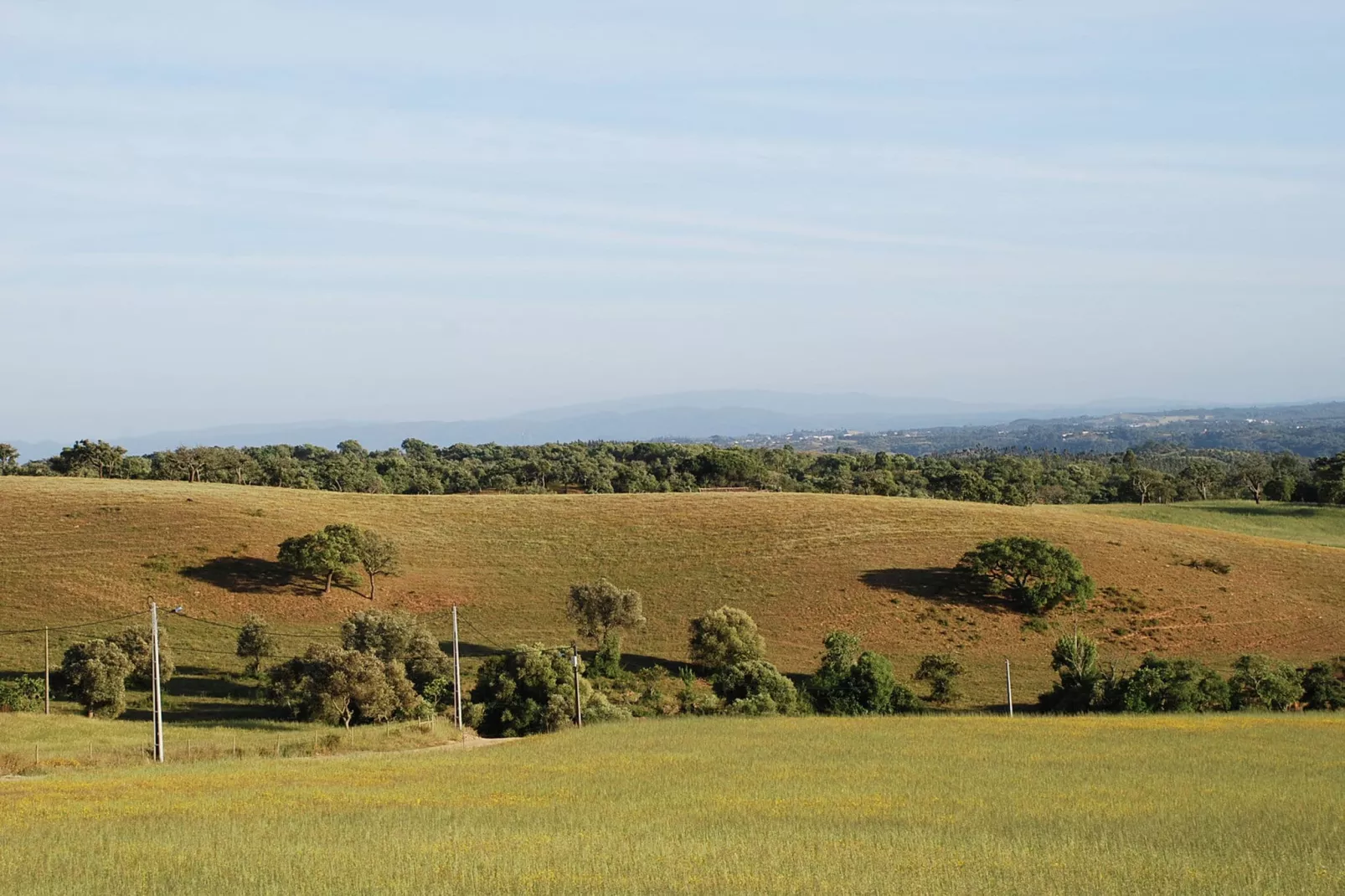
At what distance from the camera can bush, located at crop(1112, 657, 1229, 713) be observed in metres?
47.5

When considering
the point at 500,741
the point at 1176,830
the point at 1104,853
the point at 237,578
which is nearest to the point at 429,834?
the point at 1104,853

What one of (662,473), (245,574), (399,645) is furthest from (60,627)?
(662,473)

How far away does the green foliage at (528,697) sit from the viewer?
45688mm

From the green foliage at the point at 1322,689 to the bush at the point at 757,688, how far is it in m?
21.9

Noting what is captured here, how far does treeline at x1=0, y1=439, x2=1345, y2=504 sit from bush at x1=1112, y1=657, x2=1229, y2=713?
68.4 meters

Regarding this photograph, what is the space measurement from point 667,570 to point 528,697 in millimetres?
26715

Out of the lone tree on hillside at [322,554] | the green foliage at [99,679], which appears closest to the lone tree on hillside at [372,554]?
the lone tree on hillside at [322,554]

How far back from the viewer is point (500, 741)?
43.1 metres

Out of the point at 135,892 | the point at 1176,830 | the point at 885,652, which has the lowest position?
the point at 885,652

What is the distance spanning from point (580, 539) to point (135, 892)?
63.2m

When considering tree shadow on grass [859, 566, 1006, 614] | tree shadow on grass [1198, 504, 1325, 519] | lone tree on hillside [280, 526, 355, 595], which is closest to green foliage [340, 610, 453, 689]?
lone tree on hillside [280, 526, 355, 595]

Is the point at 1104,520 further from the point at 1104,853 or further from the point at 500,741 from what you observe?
the point at 1104,853

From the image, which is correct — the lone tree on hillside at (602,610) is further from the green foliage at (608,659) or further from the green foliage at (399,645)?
the green foliage at (399,645)

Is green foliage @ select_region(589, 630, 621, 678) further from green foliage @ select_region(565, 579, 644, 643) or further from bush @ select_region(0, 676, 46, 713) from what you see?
bush @ select_region(0, 676, 46, 713)
